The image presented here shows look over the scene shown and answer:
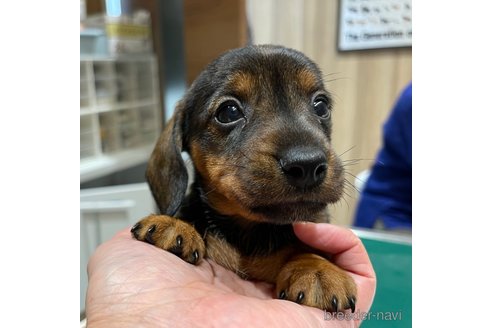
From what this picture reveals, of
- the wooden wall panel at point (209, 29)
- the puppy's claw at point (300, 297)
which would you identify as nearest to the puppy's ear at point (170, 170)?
the puppy's claw at point (300, 297)

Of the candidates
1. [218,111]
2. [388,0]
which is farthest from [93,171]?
[388,0]

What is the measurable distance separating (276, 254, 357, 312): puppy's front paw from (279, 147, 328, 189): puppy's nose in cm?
29

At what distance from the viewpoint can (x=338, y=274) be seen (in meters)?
1.26

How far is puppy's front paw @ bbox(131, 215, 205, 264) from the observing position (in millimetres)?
1285

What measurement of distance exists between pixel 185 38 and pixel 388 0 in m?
1.52

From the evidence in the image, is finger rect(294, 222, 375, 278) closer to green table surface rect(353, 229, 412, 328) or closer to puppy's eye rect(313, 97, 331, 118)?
green table surface rect(353, 229, 412, 328)

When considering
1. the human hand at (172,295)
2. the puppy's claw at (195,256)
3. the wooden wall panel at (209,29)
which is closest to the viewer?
the human hand at (172,295)

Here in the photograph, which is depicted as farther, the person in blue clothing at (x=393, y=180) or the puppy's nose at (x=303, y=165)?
the person in blue clothing at (x=393, y=180)

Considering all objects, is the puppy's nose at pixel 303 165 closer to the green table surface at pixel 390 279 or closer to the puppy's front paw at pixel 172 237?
the puppy's front paw at pixel 172 237

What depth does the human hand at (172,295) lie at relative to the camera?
1.09 m

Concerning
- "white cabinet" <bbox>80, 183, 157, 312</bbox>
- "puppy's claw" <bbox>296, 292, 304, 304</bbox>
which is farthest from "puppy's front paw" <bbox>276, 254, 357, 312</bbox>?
"white cabinet" <bbox>80, 183, 157, 312</bbox>

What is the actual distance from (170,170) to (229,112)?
309 mm

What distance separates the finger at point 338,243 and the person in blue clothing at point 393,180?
1460 mm

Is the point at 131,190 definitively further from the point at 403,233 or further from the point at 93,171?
the point at 403,233
